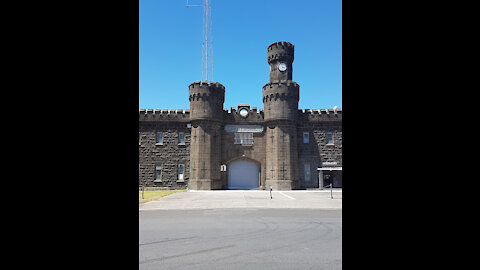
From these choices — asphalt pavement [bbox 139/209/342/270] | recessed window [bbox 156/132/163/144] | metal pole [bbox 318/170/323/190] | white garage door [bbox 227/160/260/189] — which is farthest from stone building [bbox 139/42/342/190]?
asphalt pavement [bbox 139/209/342/270]

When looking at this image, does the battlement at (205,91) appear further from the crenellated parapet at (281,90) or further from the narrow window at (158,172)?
the narrow window at (158,172)

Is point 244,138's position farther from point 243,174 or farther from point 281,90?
point 281,90

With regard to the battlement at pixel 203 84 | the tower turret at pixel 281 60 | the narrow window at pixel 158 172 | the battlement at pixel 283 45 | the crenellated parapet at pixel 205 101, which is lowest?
the narrow window at pixel 158 172

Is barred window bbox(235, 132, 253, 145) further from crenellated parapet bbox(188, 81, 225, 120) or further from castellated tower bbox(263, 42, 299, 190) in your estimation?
crenellated parapet bbox(188, 81, 225, 120)

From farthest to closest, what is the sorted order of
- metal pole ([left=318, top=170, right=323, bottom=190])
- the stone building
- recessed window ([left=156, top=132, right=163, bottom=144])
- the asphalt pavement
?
1. recessed window ([left=156, top=132, right=163, bottom=144])
2. the stone building
3. metal pole ([left=318, top=170, right=323, bottom=190])
4. the asphalt pavement

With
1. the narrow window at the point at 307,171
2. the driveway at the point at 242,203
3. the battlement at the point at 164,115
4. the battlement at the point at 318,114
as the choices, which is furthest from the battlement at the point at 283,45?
the driveway at the point at 242,203

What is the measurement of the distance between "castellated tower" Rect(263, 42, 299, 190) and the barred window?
5.67ft

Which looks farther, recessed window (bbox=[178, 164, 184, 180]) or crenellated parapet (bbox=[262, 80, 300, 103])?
recessed window (bbox=[178, 164, 184, 180])

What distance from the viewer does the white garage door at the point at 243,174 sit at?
28.0 m

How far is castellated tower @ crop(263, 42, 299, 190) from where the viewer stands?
26391mm

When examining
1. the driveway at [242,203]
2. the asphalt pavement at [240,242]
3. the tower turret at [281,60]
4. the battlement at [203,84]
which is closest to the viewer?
the asphalt pavement at [240,242]
